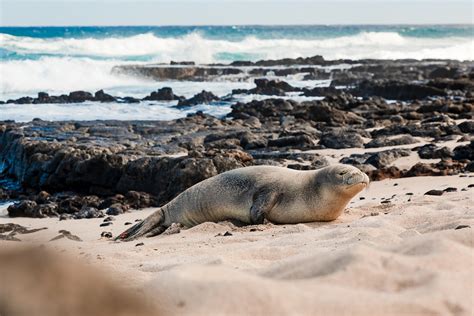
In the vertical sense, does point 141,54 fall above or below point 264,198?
below

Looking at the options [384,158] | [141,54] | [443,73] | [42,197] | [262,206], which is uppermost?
[262,206]

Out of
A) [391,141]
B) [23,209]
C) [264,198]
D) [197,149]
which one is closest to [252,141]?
[197,149]

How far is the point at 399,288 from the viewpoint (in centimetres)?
300

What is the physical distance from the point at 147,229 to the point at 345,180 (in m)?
2.20

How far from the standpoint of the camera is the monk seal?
7.71 metres

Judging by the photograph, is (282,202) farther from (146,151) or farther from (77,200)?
(146,151)

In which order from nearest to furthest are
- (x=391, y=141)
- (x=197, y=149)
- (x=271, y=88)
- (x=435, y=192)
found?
(x=435, y=192) → (x=197, y=149) → (x=391, y=141) → (x=271, y=88)

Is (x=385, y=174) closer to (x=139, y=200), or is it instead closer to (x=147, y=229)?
(x=139, y=200)

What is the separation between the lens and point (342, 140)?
15320mm

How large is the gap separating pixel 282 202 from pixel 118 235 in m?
1.97

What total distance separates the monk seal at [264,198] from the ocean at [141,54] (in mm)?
16432

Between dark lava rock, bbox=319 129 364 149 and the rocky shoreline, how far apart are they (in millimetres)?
22

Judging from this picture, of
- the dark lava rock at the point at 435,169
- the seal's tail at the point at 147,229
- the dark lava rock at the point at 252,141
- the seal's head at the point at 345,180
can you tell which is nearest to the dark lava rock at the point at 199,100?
the dark lava rock at the point at 252,141

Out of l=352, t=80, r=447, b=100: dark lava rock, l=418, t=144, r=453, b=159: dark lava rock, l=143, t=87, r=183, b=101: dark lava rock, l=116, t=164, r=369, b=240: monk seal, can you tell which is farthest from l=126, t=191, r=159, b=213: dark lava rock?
l=143, t=87, r=183, b=101: dark lava rock
